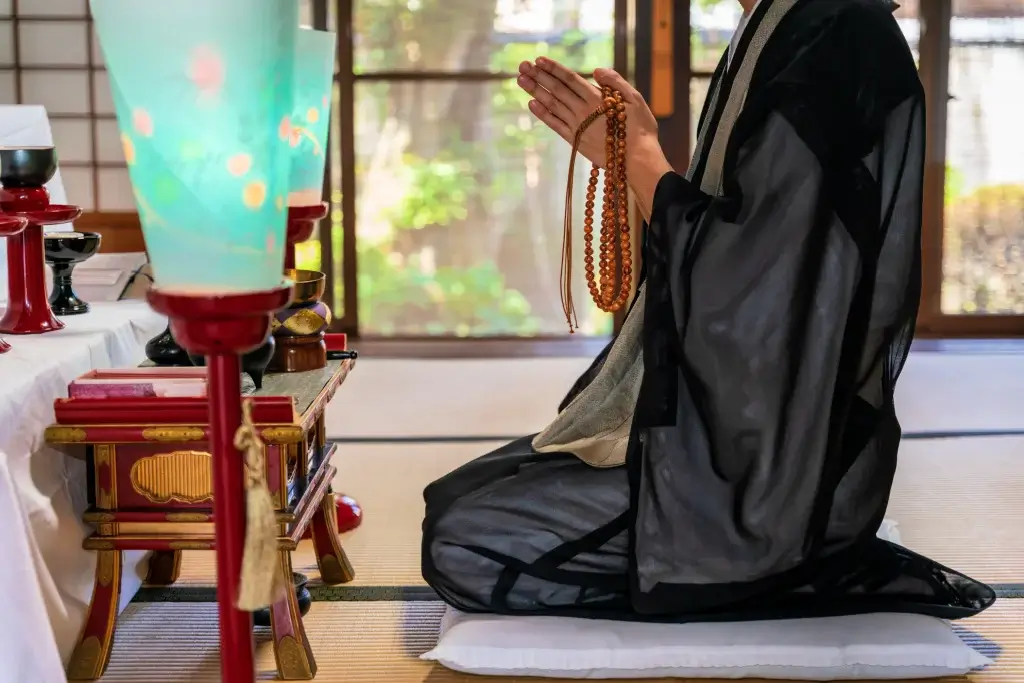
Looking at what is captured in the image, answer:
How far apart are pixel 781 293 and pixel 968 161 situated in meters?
4.12

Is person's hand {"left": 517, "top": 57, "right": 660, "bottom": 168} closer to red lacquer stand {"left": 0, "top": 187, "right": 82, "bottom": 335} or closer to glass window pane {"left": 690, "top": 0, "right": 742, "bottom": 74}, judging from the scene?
red lacquer stand {"left": 0, "top": 187, "right": 82, "bottom": 335}

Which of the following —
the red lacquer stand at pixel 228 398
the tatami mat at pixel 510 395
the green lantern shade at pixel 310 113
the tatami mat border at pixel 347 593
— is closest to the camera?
the red lacquer stand at pixel 228 398

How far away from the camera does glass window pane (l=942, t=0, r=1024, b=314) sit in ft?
17.4

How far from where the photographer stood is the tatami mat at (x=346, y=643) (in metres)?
1.90

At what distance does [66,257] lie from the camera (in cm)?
227

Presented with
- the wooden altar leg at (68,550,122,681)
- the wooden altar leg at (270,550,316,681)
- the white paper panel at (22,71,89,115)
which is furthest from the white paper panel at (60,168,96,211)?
the wooden altar leg at (270,550,316,681)

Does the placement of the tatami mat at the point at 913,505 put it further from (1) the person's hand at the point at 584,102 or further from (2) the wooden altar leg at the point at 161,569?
(1) the person's hand at the point at 584,102

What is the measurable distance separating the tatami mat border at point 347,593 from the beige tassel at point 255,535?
137 centimetres

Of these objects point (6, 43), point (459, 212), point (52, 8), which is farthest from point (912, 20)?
point (6, 43)

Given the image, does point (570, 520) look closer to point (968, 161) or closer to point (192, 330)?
point (192, 330)

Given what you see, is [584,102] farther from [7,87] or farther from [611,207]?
[7,87]

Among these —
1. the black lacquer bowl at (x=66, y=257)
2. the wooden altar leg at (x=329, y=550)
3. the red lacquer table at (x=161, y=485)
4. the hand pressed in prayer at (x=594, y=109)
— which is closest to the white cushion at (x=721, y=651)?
the red lacquer table at (x=161, y=485)

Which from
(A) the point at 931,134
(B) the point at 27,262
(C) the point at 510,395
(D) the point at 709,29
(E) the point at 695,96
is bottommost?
(C) the point at 510,395

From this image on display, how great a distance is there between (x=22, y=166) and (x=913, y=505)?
6.61 feet
